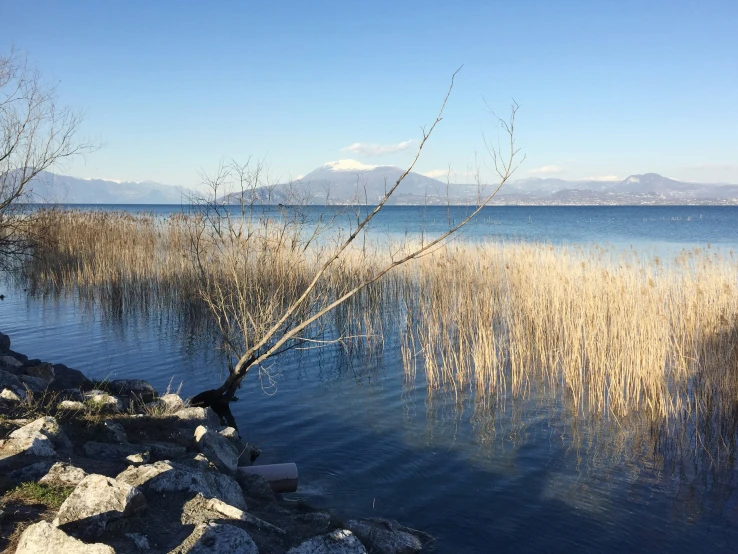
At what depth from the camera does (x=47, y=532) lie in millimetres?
2410

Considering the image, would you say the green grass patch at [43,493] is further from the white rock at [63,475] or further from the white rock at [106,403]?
the white rock at [106,403]

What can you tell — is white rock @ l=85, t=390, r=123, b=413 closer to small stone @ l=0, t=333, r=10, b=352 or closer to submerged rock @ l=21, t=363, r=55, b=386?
submerged rock @ l=21, t=363, r=55, b=386

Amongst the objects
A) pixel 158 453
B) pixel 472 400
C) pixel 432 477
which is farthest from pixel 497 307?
pixel 158 453

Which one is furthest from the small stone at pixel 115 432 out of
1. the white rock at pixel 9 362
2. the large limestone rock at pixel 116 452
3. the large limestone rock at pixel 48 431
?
the white rock at pixel 9 362

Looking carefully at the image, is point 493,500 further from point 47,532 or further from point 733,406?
point 47,532

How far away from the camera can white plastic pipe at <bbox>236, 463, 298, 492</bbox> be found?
178 inches

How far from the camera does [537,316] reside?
8008 millimetres

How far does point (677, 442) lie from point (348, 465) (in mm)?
3092

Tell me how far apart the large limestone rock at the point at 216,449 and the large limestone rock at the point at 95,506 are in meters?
1.26

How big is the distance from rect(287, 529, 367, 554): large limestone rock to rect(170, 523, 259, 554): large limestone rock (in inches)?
9.3

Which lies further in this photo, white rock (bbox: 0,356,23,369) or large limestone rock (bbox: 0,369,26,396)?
white rock (bbox: 0,356,23,369)

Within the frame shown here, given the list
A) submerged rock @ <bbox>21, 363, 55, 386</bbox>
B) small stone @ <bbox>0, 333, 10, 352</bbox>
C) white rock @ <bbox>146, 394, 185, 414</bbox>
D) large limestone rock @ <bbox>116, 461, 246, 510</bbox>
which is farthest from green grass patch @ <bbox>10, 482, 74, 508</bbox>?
small stone @ <bbox>0, 333, 10, 352</bbox>

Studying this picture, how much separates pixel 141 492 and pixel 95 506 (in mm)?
295

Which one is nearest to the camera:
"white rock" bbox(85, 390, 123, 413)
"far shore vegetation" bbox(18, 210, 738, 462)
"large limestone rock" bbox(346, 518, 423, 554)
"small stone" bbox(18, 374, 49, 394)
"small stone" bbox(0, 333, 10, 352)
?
"large limestone rock" bbox(346, 518, 423, 554)
